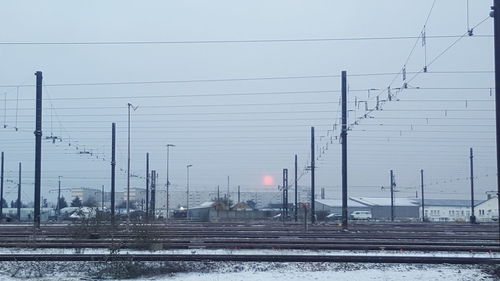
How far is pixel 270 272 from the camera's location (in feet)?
81.8

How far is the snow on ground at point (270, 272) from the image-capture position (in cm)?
2355

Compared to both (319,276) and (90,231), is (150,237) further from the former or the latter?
(319,276)

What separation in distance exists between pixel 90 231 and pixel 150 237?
19.4 feet

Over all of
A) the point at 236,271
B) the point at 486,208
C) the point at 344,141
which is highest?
the point at 344,141

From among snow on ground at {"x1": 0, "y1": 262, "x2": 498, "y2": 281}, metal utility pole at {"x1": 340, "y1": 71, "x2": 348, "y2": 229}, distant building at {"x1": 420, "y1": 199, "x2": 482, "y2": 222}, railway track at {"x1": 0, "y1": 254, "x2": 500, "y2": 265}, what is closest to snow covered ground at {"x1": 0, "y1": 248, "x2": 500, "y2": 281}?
snow on ground at {"x1": 0, "y1": 262, "x2": 498, "y2": 281}

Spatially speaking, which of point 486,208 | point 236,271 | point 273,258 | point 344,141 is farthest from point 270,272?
point 486,208

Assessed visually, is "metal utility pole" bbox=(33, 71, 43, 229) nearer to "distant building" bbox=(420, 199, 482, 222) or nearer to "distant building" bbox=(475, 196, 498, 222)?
"distant building" bbox=(475, 196, 498, 222)

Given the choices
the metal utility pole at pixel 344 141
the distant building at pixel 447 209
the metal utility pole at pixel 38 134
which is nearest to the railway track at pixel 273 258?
the metal utility pole at pixel 38 134

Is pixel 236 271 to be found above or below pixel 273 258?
below

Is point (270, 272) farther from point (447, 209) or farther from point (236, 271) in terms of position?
point (447, 209)

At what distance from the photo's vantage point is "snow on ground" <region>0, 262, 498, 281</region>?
23547 mm

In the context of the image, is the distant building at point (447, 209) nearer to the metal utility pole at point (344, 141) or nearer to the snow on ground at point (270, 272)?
the metal utility pole at point (344, 141)

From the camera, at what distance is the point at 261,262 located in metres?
27.5

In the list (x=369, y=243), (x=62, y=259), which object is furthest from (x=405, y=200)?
(x=62, y=259)
